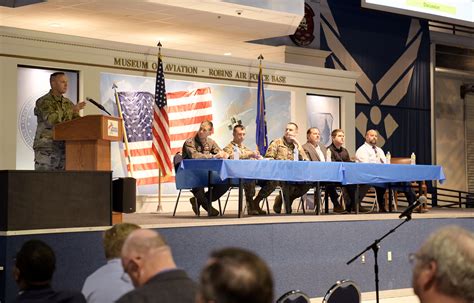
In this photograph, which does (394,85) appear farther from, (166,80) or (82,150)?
(82,150)

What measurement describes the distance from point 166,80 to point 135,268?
10.3m

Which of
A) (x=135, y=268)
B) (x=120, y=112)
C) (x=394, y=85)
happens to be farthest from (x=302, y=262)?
(x=394, y=85)

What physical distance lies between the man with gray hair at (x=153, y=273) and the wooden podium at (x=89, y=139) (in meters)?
4.61

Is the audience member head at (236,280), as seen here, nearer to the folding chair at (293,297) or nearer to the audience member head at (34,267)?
the audience member head at (34,267)

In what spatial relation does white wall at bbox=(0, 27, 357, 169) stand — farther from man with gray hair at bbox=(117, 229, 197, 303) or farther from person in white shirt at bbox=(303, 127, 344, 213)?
man with gray hair at bbox=(117, 229, 197, 303)

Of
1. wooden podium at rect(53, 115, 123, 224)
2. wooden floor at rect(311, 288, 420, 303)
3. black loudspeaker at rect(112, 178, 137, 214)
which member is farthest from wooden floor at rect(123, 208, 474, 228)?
wooden floor at rect(311, 288, 420, 303)

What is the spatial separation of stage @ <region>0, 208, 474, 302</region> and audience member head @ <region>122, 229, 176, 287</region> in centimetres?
404

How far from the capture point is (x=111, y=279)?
4125mm

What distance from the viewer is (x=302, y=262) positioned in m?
9.61

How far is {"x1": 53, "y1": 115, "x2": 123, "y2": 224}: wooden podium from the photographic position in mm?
7793

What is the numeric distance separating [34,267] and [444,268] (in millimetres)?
2158

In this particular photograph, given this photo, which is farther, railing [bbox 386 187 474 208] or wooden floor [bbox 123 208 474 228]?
railing [bbox 386 187 474 208]

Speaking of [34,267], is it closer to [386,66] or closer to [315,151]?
[315,151]

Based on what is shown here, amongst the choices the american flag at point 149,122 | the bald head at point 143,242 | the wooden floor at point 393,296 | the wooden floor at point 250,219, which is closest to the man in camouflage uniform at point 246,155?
the wooden floor at point 250,219
